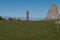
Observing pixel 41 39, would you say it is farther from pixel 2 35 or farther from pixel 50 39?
pixel 2 35

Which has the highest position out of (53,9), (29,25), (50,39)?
(53,9)

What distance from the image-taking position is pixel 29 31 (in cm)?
387

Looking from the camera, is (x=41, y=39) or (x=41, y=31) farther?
(x=41, y=31)

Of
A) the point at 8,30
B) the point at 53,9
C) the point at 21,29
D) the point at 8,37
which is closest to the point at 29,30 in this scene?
the point at 21,29

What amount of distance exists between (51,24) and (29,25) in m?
0.76

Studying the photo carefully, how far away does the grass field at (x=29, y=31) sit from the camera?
336 centimetres

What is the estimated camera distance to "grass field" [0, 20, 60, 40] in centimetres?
336

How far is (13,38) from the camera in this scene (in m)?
3.21

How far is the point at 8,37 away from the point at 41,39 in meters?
0.79

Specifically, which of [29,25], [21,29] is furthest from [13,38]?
[29,25]

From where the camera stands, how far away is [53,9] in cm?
1548

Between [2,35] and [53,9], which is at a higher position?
[53,9]

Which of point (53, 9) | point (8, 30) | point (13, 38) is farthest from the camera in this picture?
point (53, 9)

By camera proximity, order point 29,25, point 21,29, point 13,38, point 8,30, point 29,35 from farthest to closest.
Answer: point 29,25
point 21,29
point 8,30
point 29,35
point 13,38
